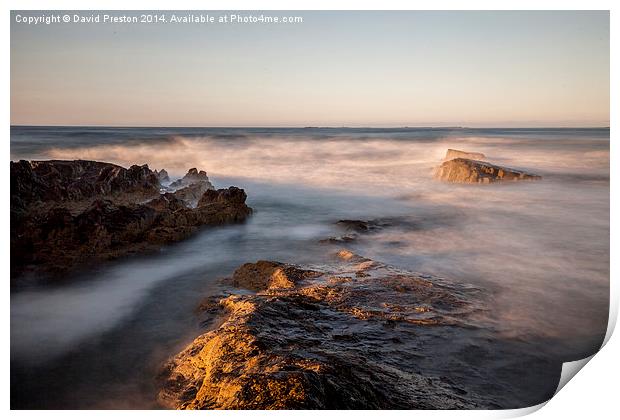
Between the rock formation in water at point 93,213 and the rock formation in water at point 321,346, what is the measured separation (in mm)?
901

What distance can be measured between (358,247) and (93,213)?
1.93 m

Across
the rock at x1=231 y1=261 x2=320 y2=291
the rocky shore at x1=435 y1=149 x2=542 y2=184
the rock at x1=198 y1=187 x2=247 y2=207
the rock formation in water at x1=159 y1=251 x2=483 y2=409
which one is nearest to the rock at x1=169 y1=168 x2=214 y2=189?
the rock at x1=198 y1=187 x2=247 y2=207

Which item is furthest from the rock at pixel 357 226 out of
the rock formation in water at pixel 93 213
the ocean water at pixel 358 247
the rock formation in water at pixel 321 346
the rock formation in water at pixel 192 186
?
the rock formation in water at pixel 192 186

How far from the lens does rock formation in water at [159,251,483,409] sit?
210cm

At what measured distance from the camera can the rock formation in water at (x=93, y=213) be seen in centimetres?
322

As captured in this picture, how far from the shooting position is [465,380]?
2.44 m

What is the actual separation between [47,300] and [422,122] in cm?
291

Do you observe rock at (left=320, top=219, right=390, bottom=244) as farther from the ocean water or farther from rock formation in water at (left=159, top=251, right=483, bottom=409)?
rock formation in water at (left=159, top=251, right=483, bottom=409)

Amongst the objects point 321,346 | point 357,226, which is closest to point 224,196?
point 357,226

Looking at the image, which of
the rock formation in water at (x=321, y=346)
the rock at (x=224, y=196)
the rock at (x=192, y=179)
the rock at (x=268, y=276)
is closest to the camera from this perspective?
the rock formation in water at (x=321, y=346)

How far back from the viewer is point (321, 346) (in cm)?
239

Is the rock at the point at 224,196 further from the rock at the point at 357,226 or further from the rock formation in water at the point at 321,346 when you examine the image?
the rock formation in water at the point at 321,346
